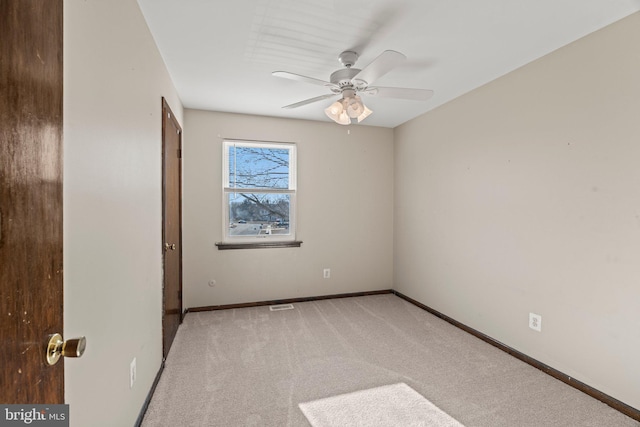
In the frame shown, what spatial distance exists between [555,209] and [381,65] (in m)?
1.71

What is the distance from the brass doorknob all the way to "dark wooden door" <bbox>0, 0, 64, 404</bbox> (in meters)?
0.02

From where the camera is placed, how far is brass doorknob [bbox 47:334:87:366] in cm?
70

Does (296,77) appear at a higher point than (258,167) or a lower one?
higher

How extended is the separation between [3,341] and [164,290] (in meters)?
2.17

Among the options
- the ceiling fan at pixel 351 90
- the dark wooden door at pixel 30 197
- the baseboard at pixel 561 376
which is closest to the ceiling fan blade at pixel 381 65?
the ceiling fan at pixel 351 90

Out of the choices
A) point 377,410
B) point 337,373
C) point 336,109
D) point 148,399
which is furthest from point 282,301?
point 336,109

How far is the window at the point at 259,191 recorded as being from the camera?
3863 mm

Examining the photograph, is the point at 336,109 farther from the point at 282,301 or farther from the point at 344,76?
the point at 282,301

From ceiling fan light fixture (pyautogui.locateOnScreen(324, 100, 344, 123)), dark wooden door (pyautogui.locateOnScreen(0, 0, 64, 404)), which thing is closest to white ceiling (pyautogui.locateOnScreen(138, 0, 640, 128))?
ceiling fan light fixture (pyautogui.locateOnScreen(324, 100, 344, 123))

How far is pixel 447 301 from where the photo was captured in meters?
3.46

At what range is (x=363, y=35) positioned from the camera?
2.08 m

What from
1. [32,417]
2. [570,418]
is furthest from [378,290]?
[32,417]

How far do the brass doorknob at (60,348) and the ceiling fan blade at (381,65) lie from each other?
6.13 ft

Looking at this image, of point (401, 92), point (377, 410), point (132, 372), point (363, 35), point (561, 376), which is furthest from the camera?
point (401, 92)
